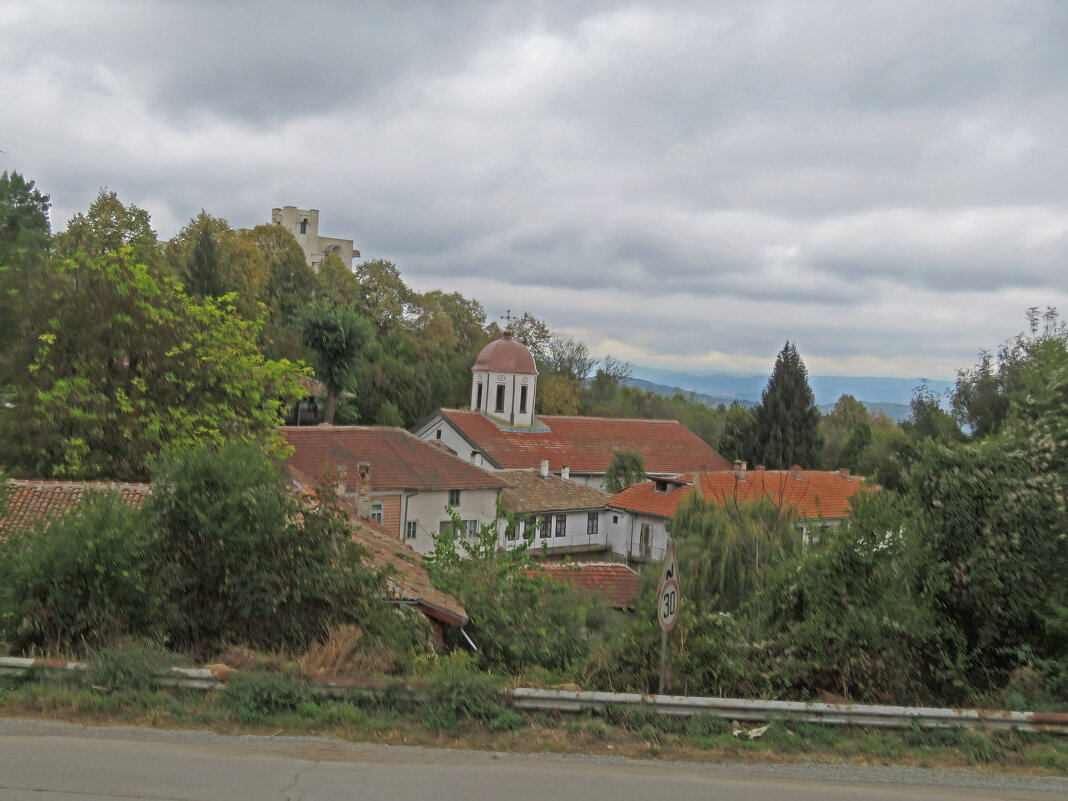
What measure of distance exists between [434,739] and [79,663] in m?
3.43

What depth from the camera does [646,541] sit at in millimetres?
40438

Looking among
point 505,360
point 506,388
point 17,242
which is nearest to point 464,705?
point 17,242

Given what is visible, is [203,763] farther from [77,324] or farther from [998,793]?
[77,324]

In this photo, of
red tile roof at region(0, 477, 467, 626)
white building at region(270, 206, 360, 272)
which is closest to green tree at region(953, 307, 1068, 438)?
red tile roof at region(0, 477, 467, 626)

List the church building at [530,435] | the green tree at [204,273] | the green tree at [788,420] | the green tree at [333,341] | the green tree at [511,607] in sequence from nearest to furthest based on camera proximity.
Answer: the green tree at [511,607] → the green tree at [204,273] → the green tree at [333,341] → the church building at [530,435] → the green tree at [788,420]

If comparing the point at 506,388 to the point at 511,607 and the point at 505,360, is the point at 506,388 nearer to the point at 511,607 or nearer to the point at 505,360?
the point at 505,360

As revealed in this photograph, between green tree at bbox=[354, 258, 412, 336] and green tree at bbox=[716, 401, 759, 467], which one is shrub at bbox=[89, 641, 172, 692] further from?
green tree at bbox=[354, 258, 412, 336]

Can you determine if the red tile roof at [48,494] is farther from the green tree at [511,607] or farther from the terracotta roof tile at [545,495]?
the terracotta roof tile at [545,495]

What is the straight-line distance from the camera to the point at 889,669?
8297 mm

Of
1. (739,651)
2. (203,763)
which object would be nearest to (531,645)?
(739,651)

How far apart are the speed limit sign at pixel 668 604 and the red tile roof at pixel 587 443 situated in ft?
141

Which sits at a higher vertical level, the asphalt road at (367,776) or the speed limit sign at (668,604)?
the speed limit sign at (668,604)

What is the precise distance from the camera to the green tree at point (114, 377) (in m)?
20.6

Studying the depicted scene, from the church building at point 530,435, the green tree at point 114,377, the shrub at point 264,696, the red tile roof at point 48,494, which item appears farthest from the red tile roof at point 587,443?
the shrub at point 264,696
